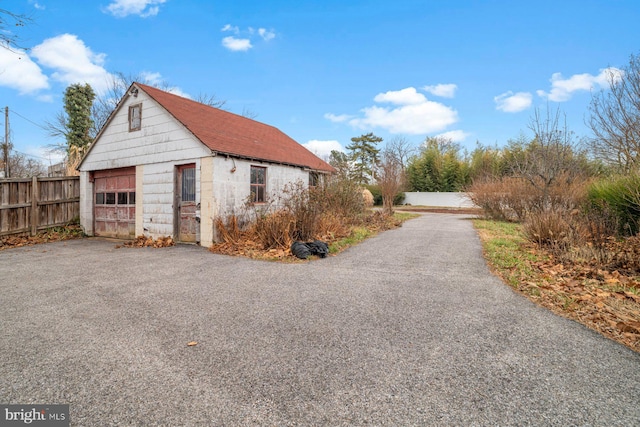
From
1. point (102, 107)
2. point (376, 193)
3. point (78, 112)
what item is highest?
point (102, 107)

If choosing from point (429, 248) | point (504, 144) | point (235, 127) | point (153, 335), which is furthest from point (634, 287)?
point (504, 144)

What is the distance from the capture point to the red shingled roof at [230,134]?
962cm

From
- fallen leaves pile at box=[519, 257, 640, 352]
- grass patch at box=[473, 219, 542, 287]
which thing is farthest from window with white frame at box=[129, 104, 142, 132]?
fallen leaves pile at box=[519, 257, 640, 352]

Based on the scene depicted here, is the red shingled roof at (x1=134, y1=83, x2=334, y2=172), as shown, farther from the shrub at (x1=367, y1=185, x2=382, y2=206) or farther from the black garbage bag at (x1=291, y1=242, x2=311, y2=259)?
the shrub at (x1=367, y1=185, x2=382, y2=206)

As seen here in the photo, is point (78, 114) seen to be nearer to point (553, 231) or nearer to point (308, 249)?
point (308, 249)

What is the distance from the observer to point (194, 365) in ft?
8.86

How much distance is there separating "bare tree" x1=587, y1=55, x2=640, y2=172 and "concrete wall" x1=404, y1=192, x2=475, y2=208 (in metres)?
20.8

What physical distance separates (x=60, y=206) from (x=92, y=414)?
13.0 metres

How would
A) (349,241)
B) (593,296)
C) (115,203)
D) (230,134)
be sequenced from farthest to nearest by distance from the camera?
(115,203)
(230,134)
(349,241)
(593,296)

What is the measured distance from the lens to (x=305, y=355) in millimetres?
2877

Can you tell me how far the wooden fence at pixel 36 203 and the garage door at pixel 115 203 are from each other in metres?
0.97

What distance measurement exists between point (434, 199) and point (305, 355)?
32.2 metres

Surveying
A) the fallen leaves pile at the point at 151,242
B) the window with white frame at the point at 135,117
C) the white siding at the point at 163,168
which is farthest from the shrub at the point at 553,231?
the window with white frame at the point at 135,117

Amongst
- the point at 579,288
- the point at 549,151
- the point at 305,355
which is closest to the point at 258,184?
the point at 305,355
